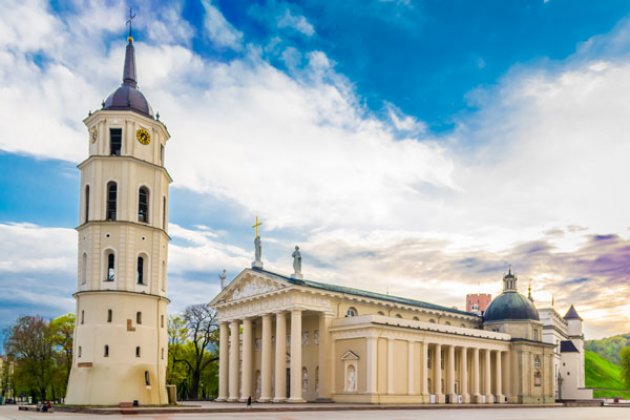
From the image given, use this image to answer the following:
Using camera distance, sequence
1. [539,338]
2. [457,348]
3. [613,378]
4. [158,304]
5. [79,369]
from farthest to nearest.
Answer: [613,378]
[539,338]
[457,348]
[158,304]
[79,369]

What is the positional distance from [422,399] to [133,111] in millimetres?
35681

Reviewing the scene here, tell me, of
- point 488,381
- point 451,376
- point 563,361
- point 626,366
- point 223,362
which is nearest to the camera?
point 451,376

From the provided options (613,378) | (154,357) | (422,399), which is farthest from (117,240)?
(613,378)

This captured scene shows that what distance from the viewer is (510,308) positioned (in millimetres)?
80938

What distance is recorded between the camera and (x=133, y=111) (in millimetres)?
49562

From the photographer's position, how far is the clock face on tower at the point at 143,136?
163 feet

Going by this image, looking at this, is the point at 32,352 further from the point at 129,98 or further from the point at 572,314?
the point at 572,314

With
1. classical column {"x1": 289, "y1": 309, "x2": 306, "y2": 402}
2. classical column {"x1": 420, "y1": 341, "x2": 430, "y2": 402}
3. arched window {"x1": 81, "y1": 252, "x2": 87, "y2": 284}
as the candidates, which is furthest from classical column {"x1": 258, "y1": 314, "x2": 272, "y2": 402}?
arched window {"x1": 81, "y1": 252, "x2": 87, "y2": 284}

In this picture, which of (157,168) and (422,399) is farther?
(422,399)

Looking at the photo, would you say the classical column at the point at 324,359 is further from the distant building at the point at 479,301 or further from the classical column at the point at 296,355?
the distant building at the point at 479,301

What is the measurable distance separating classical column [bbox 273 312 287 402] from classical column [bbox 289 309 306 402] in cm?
162

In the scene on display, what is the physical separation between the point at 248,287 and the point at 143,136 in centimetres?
2214

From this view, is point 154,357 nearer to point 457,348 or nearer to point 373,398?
point 373,398

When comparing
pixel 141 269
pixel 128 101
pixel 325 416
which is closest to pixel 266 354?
pixel 141 269
